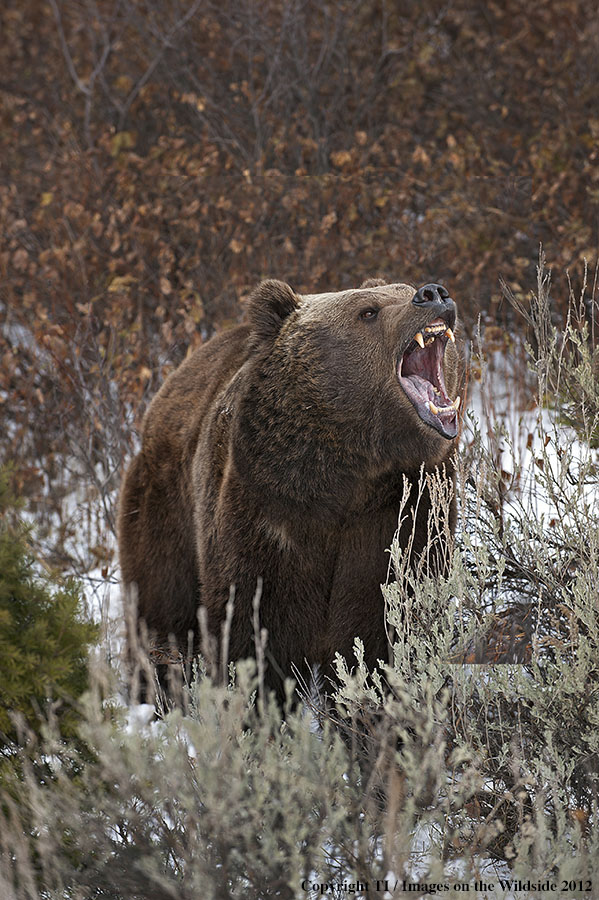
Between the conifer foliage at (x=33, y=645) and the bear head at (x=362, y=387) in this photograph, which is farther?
the bear head at (x=362, y=387)

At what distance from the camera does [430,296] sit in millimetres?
3053

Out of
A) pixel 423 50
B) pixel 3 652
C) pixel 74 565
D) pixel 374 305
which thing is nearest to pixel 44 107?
pixel 423 50

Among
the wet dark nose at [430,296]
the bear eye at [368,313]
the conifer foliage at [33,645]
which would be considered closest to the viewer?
the conifer foliage at [33,645]

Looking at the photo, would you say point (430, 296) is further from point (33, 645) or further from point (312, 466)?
point (33, 645)

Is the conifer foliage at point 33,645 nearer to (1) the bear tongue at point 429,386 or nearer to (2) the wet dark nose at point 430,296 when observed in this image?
(1) the bear tongue at point 429,386

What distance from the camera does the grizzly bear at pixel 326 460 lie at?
3148mm

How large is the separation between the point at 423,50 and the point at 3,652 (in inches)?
333

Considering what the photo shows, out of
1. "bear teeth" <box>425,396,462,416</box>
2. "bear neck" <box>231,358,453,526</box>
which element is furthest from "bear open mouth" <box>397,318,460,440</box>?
"bear neck" <box>231,358,453,526</box>

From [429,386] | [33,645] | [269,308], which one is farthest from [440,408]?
[33,645]

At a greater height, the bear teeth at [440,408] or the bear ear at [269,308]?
the bear ear at [269,308]

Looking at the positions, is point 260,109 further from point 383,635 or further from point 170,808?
point 170,808

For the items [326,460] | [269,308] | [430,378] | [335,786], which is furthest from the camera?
[269,308]

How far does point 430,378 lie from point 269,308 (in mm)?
591

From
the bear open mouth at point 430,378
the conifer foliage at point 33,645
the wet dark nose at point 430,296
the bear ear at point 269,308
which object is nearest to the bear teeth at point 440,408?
the bear open mouth at point 430,378
